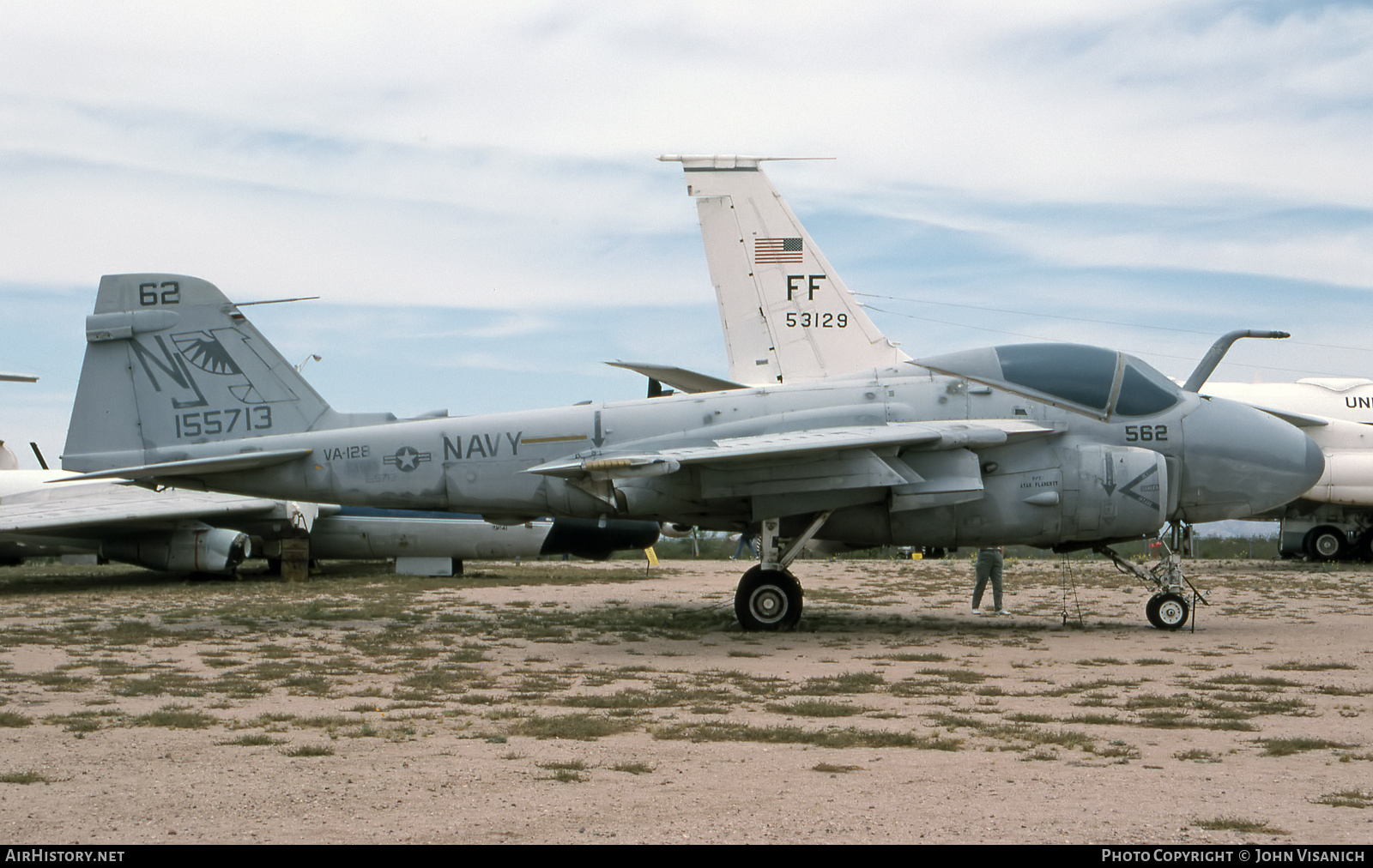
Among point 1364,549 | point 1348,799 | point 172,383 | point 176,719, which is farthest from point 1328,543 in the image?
point 176,719

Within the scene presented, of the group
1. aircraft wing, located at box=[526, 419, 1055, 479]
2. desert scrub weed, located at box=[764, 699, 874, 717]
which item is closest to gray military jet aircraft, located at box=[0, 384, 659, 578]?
aircraft wing, located at box=[526, 419, 1055, 479]

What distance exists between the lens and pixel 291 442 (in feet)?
45.5

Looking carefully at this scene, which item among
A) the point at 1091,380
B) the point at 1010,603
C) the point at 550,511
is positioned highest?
the point at 1091,380

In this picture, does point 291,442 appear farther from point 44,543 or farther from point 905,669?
point 44,543

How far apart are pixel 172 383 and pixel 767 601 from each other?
7.54 metres

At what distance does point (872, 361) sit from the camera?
1891 cm

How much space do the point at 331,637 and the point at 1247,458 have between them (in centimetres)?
1014

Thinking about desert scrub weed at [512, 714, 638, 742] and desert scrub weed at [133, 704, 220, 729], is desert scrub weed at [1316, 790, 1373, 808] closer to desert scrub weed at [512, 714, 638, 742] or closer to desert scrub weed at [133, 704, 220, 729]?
desert scrub weed at [512, 714, 638, 742]

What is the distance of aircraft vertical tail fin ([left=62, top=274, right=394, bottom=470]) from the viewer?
46.2 ft

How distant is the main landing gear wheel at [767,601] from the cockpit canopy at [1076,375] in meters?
3.02

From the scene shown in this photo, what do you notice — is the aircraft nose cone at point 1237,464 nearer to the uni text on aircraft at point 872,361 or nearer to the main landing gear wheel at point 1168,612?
the uni text on aircraft at point 872,361

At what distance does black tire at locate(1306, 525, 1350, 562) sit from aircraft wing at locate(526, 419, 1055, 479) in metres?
20.6

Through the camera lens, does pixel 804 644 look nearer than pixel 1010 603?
Yes
